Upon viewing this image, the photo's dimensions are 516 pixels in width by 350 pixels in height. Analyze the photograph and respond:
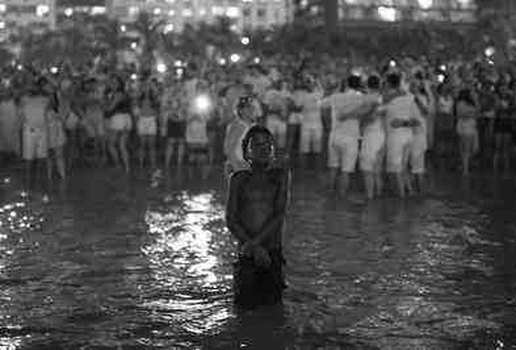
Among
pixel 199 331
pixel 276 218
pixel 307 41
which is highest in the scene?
pixel 307 41

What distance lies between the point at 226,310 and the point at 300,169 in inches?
427

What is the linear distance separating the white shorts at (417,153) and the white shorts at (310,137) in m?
3.51

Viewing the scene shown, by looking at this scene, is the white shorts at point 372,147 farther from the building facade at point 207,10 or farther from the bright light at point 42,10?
the bright light at point 42,10

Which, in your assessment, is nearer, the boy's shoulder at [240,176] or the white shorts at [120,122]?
the boy's shoulder at [240,176]

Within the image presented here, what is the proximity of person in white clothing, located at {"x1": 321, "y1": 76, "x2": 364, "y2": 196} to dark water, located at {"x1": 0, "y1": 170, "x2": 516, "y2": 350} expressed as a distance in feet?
1.72

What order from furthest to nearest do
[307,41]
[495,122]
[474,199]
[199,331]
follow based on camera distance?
1. [307,41]
2. [495,122]
3. [474,199]
4. [199,331]

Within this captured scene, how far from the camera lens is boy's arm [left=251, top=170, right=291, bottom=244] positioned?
757 centimetres

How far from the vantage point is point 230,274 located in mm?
9609

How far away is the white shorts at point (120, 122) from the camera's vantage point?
17609mm

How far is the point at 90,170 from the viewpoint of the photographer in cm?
1822

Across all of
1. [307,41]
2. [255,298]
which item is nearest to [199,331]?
[255,298]

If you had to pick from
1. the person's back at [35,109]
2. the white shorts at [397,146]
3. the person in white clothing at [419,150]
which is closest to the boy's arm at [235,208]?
the white shorts at [397,146]

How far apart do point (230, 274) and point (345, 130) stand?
520 centimetres

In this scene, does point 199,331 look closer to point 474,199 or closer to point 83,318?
point 83,318
